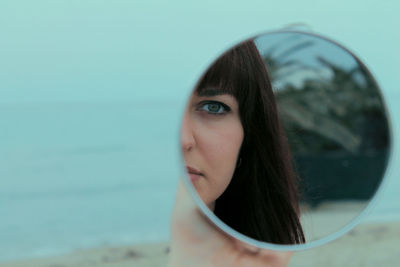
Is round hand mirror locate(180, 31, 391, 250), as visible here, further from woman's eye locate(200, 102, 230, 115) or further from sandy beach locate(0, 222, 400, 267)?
sandy beach locate(0, 222, 400, 267)

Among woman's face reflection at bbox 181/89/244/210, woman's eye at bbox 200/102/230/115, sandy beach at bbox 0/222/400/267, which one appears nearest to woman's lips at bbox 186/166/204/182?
woman's face reflection at bbox 181/89/244/210

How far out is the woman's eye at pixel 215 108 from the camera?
2.80ft

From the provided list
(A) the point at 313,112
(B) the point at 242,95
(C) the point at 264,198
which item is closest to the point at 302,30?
(B) the point at 242,95

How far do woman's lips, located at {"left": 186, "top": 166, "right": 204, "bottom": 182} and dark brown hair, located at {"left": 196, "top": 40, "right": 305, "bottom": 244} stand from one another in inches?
2.3

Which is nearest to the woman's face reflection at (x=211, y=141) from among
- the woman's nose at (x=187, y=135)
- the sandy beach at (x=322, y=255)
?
the woman's nose at (x=187, y=135)

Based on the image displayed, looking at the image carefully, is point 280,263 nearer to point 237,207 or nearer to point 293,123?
point 237,207

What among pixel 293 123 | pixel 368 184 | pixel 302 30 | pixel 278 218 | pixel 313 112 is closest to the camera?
pixel 302 30

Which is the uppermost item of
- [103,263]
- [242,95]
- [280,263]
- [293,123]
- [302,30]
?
[302,30]

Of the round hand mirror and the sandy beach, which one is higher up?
the round hand mirror

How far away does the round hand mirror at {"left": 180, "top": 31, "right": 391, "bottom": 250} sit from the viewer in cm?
86

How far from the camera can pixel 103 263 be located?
4.93 meters

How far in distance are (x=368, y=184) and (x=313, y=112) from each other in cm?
56

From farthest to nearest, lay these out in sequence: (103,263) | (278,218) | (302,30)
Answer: (103,263) → (278,218) → (302,30)

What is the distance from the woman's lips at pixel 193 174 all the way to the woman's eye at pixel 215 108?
4.1 inches
